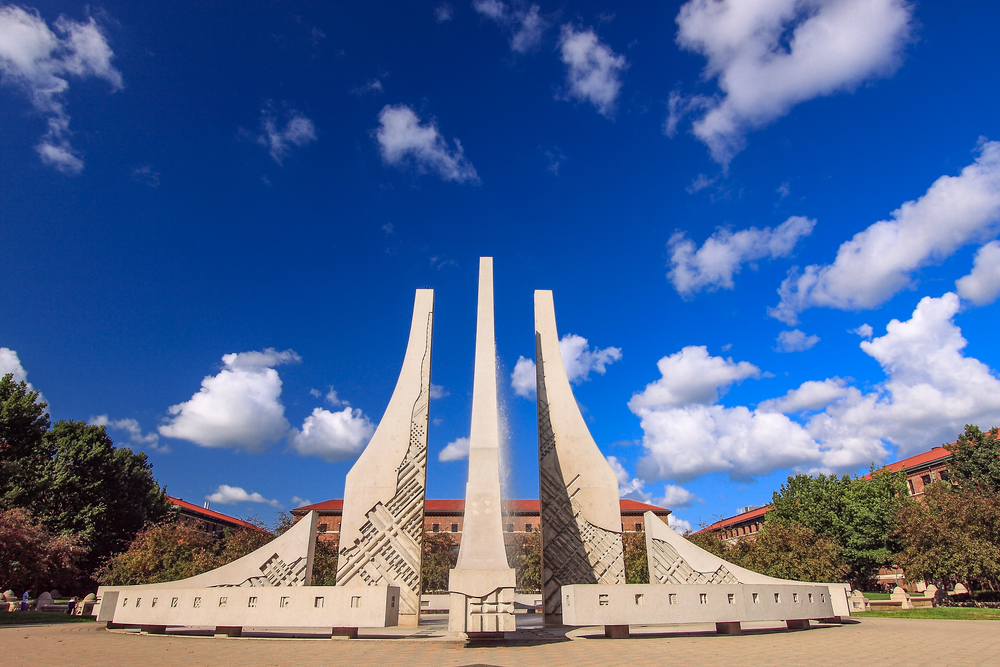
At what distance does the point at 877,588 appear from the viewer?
4144 centimetres

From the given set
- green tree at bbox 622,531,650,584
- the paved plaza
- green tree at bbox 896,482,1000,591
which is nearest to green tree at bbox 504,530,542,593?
green tree at bbox 622,531,650,584

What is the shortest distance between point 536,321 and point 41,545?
862 inches

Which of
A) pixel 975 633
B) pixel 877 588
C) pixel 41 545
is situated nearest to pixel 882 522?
pixel 877 588

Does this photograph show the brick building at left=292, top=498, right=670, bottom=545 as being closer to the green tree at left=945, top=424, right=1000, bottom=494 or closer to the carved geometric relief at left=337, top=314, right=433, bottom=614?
the green tree at left=945, top=424, right=1000, bottom=494

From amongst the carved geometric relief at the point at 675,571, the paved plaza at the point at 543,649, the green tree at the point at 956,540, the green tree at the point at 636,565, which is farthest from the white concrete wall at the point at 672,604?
the green tree at the point at 956,540

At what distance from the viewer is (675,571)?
13.8m

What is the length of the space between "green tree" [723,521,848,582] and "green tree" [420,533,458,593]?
17590 mm

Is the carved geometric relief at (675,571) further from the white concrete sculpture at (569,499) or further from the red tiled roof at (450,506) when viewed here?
the red tiled roof at (450,506)

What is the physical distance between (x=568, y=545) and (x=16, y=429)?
21.9 metres

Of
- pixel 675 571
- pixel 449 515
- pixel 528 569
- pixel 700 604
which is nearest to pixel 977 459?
pixel 528 569

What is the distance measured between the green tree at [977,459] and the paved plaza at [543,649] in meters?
27.8

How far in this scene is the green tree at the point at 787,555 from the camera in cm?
2400

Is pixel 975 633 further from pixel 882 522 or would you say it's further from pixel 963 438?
pixel 963 438

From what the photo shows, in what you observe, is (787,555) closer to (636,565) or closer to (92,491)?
(636,565)
